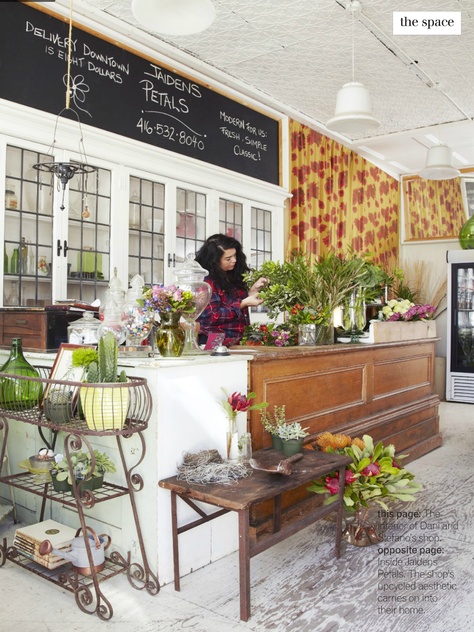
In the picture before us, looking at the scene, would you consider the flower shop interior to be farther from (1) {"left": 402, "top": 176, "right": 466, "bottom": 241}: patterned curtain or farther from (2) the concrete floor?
(1) {"left": 402, "top": 176, "right": 466, "bottom": 241}: patterned curtain

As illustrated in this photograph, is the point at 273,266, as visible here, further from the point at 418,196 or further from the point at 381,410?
the point at 418,196

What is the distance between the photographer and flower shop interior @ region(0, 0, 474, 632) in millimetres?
2156

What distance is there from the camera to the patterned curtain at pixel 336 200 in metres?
6.13

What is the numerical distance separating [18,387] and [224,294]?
4.64 ft

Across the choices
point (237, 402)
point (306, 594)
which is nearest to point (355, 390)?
point (237, 402)

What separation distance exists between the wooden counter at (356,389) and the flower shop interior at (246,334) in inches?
0.7

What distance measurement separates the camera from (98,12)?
156 inches

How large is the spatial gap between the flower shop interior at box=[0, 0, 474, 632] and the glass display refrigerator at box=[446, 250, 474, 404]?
0.06 metres

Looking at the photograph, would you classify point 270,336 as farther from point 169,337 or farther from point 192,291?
point 169,337

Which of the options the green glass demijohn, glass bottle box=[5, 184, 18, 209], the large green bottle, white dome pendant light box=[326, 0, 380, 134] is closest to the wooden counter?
the large green bottle

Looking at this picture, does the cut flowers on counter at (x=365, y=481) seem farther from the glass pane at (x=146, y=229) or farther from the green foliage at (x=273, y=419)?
the glass pane at (x=146, y=229)

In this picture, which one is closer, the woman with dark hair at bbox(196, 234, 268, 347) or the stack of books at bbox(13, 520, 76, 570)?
the stack of books at bbox(13, 520, 76, 570)

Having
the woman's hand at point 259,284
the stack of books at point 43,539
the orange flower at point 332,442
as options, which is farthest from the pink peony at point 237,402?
the woman's hand at point 259,284

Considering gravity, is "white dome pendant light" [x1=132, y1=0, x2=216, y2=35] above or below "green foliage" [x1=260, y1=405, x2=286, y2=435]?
above
